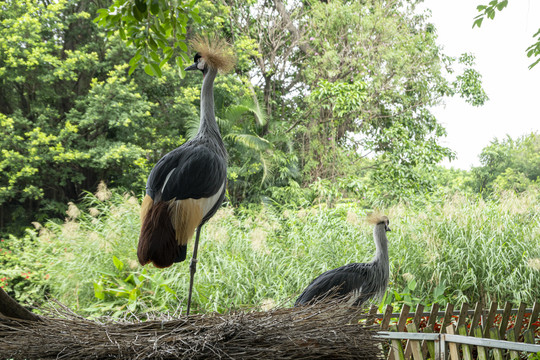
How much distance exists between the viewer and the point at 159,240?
2152mm

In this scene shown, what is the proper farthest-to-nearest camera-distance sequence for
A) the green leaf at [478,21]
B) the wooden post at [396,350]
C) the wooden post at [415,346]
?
the green leaf at [478,21]
the wooden post at [396,350]
the wooden post at [415,346]

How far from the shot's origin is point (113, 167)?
11.4 metres

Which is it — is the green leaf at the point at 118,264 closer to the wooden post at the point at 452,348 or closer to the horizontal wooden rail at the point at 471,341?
the horizontal wooden rail at the point at 471,341

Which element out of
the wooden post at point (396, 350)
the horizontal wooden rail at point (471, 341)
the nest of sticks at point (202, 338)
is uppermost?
the nest of sticks at point (202, 338)

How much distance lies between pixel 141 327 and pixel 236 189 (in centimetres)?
1080

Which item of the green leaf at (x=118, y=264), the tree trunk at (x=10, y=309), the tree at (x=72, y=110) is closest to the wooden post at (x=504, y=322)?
the tree trunk at (x=10, y=309)

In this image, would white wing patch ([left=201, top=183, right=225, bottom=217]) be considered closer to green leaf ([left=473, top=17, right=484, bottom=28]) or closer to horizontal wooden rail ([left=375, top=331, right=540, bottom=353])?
horizontal wooden rail ([left=375, top=331, right=540, bottom=353])

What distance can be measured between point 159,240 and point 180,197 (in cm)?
20

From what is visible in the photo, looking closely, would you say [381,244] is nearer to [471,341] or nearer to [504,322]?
[504,322]

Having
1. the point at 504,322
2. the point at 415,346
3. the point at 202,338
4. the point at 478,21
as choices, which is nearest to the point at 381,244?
the point at 415,346

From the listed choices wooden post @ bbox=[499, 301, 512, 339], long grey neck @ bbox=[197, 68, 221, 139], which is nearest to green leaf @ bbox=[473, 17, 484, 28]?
wooden post @ bbox=[499, 301, 512, 339]

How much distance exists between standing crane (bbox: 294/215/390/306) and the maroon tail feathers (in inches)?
57.1

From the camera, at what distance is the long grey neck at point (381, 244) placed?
152 inches

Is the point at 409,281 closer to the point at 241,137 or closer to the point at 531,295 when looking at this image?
the point at 531,295
